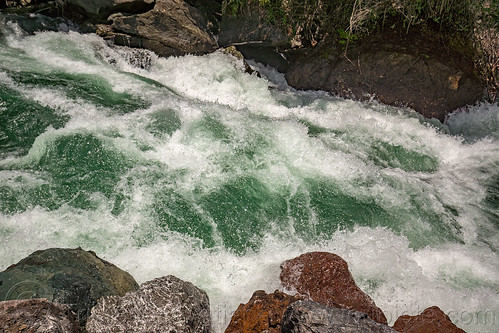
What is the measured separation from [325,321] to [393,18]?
6.00m

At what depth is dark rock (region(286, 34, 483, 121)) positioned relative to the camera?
677cm

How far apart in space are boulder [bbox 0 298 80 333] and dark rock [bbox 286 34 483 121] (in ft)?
19.1

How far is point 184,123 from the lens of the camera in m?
5.66

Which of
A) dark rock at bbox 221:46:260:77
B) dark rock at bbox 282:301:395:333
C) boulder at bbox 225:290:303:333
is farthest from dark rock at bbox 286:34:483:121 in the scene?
dark rock at bbox 282:301:395:333

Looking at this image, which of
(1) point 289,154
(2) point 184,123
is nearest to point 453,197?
(1) point 289,154

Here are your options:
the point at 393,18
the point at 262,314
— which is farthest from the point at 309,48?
the point at 262,314

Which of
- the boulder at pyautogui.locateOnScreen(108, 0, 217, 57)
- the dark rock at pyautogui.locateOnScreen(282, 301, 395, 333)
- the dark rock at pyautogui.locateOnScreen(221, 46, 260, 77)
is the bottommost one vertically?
the dark rock at pyautogui.locateOnScreen(282, 301, 395, 333)

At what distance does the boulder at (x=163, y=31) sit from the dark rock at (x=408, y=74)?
251 cm

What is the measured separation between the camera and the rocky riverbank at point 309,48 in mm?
6812

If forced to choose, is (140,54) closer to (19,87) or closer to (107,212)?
(19,87)

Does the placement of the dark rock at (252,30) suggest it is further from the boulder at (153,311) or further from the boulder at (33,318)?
the boulder at (33,318)

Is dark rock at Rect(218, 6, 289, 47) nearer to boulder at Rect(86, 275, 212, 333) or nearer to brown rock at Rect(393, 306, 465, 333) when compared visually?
brown rock at Rect(393, 306, 465, 333)

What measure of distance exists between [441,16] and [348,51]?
162cm

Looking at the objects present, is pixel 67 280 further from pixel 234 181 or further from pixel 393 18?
pixel 393 18
